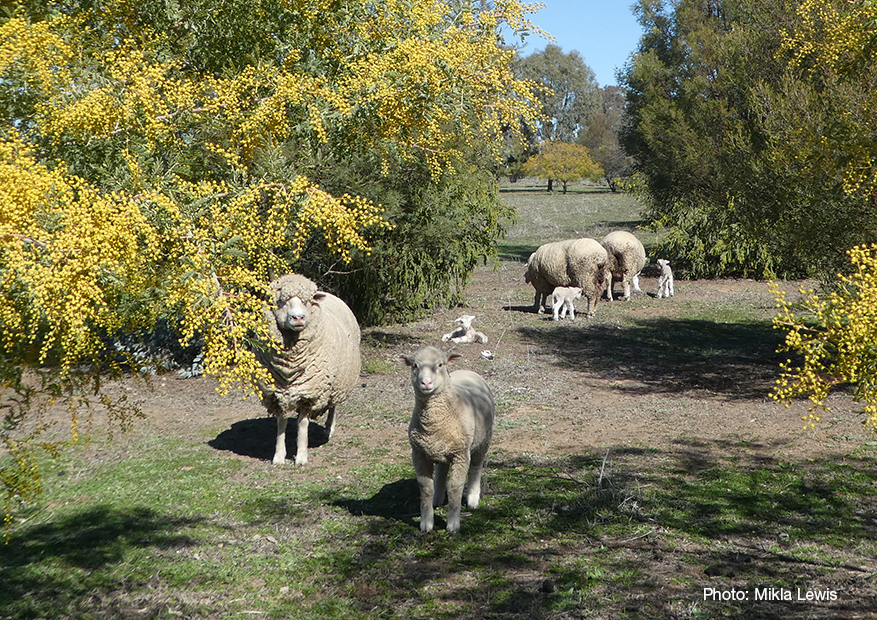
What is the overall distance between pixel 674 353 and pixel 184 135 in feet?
40.3

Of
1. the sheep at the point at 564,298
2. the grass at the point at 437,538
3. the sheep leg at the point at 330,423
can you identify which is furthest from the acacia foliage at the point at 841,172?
the sheep at the point at 564,298

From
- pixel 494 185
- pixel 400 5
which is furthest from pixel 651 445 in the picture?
pixel 494 185

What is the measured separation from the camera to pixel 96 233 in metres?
4.33

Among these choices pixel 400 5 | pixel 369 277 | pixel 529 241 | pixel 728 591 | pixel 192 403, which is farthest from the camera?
pixel 529 241

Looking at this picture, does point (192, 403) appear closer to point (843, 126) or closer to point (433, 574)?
point (433, 574)

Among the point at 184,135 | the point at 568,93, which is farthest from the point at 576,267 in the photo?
the point at 568,93

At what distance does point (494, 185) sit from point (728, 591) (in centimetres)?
1779

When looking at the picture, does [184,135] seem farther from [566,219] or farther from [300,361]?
[566,219]

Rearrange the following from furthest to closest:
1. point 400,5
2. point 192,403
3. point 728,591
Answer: point 192,403
point 400,5
point 728,591

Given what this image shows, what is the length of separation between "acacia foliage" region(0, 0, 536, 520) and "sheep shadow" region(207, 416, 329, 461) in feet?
9.90

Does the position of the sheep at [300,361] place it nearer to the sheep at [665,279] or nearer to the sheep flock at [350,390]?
the sheep flock at [350,390]

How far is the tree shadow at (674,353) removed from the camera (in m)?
14.3

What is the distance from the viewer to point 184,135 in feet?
26.1

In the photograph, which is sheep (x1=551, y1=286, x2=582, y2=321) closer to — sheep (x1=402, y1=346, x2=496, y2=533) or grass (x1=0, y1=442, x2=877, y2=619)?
grass (x1=0, y1=442, x2=877, y2=619)
